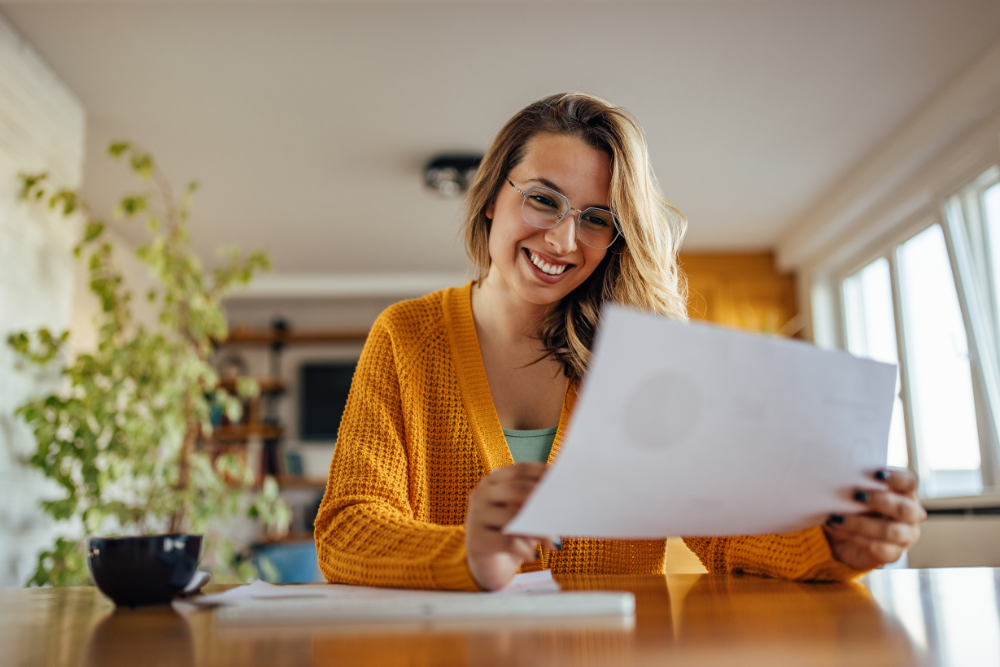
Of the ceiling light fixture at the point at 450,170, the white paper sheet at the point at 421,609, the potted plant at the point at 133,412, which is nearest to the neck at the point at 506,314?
the white paper sheet at the point at 421,609

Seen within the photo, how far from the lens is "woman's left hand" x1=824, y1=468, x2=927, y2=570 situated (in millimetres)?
715

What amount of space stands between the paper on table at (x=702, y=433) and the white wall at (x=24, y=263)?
8.90ft

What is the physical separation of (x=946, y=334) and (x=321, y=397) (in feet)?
15.9

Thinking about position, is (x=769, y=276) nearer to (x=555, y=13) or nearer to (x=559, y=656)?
(x=555, y=13)

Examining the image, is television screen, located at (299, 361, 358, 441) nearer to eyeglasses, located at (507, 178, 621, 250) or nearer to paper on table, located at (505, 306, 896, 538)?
eyeglasses, located at (507, 178, 621, 250)

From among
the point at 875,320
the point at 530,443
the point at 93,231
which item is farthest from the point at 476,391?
the point at 875,320

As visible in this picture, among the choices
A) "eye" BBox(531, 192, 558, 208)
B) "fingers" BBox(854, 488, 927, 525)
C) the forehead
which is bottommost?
"fingers" BBox(854, 488, 927, 525)

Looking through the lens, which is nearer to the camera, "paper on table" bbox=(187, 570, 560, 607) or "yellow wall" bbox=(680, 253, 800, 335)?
"paper on table" bbox=(187, 570, 560, 607)

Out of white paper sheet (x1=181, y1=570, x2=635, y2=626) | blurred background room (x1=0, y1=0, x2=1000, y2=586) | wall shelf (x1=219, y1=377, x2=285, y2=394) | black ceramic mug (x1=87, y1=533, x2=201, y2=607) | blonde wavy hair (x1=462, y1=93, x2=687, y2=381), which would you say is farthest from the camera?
wall shelf (x1=219, y1=377, x2=285, y2=394)

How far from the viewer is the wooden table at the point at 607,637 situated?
44 centimetres

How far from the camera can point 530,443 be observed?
1.15 m

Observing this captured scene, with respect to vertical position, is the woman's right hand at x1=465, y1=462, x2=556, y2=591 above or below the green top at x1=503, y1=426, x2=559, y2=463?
below

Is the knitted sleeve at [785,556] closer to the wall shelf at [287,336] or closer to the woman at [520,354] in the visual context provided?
the woman at [520,354]

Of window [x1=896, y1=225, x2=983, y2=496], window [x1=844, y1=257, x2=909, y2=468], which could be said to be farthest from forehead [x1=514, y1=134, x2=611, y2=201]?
window [x1=844, y1=257, x2=909, y2=468]
